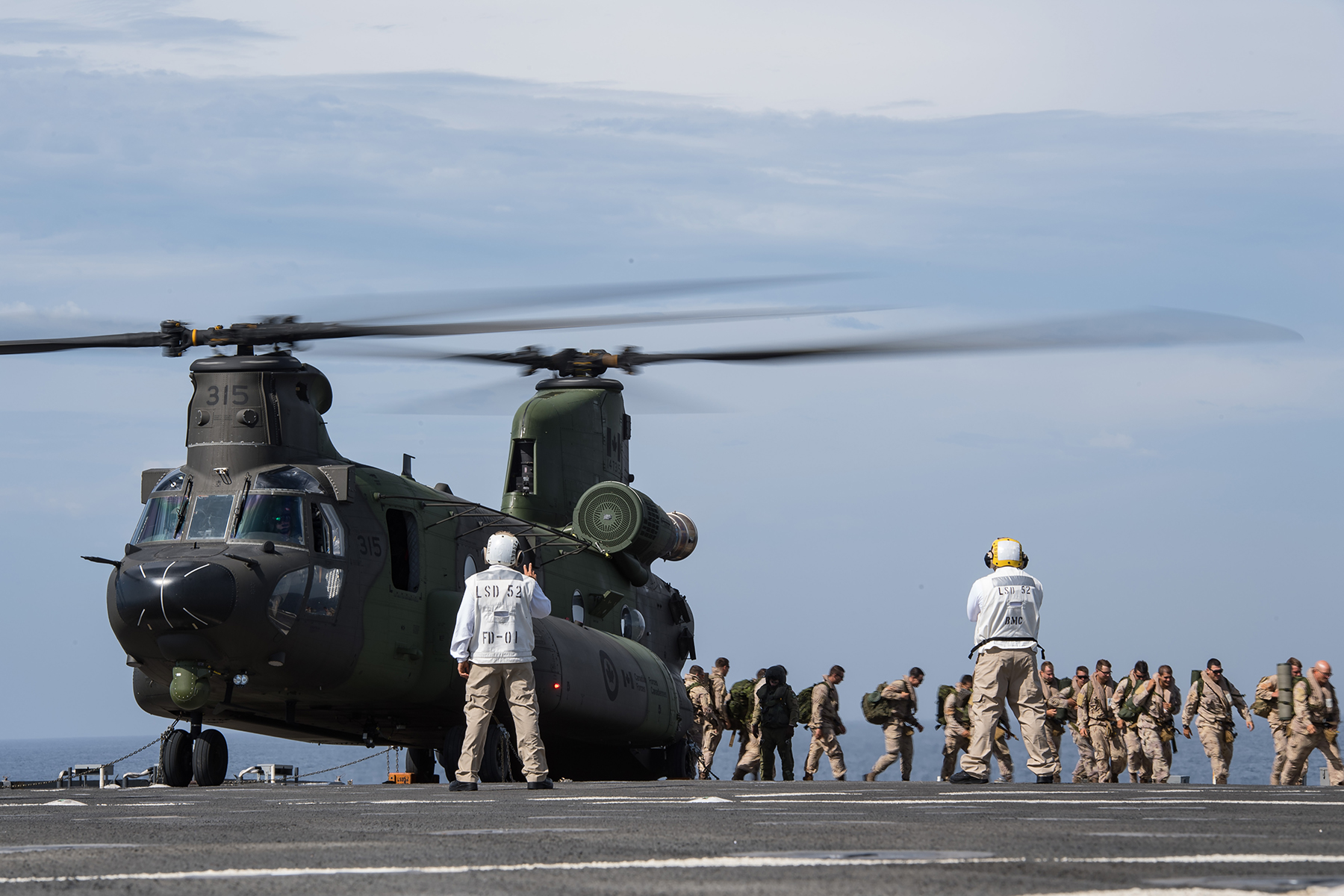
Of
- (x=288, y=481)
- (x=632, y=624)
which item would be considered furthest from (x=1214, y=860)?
(x=632, y=624)

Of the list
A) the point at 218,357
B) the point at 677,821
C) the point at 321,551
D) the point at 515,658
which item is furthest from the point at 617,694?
the point at 677,821

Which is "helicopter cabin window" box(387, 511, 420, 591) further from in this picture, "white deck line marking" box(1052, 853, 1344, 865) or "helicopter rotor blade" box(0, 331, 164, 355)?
"white deck line marking" box(1052, 853, 1344, 865)

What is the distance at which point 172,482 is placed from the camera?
16.4 m

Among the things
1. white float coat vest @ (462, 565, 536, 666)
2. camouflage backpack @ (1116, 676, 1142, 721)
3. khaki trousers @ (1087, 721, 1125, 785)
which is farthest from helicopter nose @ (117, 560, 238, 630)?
khaki trousers @ (1087, 721, 1125, 785)

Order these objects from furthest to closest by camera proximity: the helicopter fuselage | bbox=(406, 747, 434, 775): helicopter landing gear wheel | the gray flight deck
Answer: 1. bbox=(406, 747, 434, 775): helicopter landing gear wheel
2. the helicopter fuselage
3. the gray flight deck

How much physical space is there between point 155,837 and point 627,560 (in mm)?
14998

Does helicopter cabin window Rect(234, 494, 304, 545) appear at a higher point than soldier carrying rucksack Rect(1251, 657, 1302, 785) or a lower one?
higher

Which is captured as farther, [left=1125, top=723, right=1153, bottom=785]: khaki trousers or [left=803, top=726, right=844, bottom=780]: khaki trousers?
[left=1125, top=723, right=1153, bottom=785]: khaki trousers

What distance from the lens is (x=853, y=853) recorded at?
544 centimetres

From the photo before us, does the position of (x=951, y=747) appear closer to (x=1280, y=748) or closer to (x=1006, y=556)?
(x=1280, y=748)

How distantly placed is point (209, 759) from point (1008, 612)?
7546 millimetres

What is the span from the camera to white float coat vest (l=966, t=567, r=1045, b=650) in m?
12.8

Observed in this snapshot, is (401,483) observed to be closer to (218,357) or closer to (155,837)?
(218,357)

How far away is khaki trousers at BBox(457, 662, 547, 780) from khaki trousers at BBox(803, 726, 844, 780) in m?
11.3
